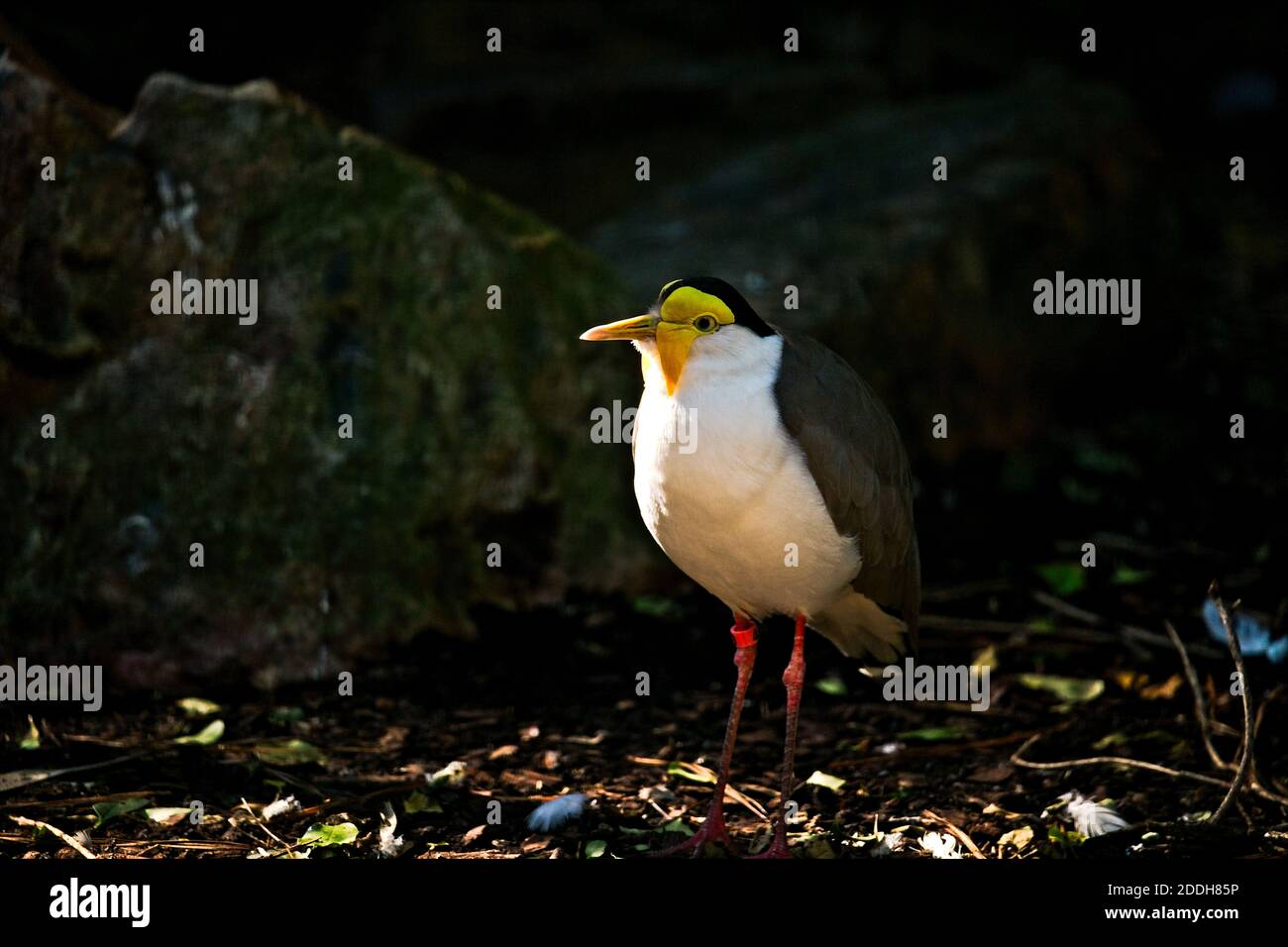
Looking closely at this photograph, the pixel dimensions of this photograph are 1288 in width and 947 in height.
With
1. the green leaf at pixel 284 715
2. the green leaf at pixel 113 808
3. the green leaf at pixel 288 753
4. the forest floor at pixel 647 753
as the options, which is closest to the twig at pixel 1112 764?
the forest floor at pixel 647 753

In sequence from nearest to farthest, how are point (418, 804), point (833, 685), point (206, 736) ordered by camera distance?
point (418, 804), point (206, 736), point (833, 685)

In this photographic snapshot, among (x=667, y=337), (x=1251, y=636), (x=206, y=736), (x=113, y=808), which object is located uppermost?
(x=667, y=337)

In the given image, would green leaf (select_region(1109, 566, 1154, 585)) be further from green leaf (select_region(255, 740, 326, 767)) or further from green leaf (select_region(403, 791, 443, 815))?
green leaf (select_region(255, 740, 326, 767))

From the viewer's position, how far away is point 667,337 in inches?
157

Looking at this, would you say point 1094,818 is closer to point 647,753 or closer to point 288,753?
point 647,753

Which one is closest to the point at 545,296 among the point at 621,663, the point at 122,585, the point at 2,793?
the point at 621,663

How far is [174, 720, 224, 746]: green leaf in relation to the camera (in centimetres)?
472

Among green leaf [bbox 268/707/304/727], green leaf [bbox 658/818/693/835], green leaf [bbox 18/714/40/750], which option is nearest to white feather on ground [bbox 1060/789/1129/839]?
green leaf [bbox 658/818/693/835]

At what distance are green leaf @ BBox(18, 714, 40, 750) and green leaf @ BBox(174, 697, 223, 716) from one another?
47cm

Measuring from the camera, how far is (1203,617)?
Answer: 5680 millimetres

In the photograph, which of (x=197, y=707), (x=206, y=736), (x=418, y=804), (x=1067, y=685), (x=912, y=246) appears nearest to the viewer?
(x=418, y=804)

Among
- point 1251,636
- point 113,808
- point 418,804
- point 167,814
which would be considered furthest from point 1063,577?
point 113,808

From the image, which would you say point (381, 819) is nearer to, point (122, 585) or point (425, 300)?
point (122, 585)

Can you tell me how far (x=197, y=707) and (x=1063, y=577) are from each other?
3536mm
